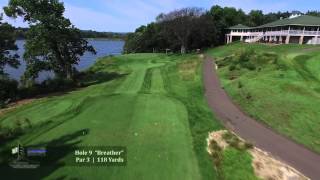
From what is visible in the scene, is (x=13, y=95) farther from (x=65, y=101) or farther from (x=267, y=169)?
(x=267, y=169)

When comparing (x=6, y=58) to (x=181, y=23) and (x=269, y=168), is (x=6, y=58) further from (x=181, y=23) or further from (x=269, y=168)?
(x=181, y=23)

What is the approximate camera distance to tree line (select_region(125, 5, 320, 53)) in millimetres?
81625

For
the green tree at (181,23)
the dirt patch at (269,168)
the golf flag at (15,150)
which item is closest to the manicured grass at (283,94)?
the dirt patch at (269,168)

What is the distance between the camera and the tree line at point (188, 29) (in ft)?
268

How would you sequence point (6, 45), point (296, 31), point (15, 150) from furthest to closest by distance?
point (296, 31)
point (6, 45)
point (15, 150)

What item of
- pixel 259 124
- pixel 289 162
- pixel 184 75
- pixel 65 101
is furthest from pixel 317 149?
pixel 184 75

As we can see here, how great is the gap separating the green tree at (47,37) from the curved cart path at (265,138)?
748 inches

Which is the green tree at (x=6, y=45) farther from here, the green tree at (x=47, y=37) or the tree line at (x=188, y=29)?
the tree line at (x=188, y=29)

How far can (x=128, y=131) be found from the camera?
1714cm

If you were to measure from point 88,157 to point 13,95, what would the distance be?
792 inches

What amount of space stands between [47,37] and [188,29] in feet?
166

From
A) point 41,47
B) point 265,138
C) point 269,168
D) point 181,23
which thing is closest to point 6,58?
point 41,47

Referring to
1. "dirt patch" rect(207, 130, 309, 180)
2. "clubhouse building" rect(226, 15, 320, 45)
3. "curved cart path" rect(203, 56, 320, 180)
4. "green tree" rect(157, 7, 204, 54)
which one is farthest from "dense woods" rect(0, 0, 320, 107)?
"clubhouse building" rect(226, 15, 320, 45)

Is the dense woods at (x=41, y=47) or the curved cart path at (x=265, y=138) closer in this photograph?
the curved cart path at (x=265, y=138)
